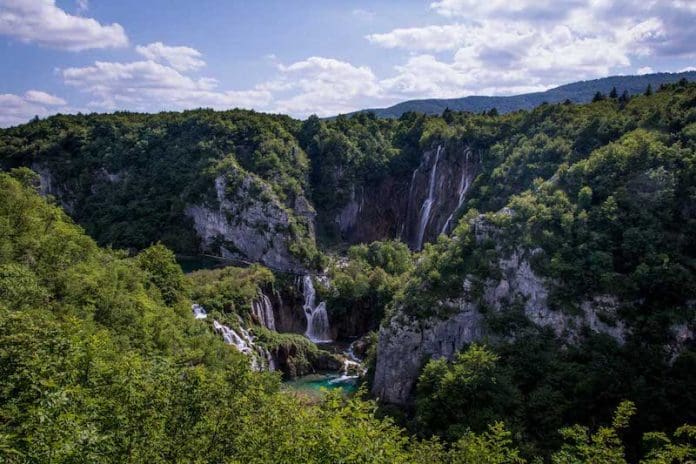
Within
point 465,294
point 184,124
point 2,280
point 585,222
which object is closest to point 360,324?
point 465,294

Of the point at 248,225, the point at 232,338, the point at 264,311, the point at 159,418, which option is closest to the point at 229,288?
the point at 264,311

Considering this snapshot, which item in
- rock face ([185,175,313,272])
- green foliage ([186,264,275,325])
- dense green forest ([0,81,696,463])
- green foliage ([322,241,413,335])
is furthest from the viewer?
rock face ([185,175,313,272])

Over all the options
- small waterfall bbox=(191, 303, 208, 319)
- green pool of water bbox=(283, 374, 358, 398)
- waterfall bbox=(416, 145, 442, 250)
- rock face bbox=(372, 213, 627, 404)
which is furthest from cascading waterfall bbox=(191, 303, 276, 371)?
waterfall bbox=(416, 145, 442, 250)

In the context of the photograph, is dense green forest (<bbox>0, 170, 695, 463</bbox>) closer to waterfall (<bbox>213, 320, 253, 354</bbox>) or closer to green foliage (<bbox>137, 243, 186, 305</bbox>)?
green foliage (<bbox>137, 243, 186, 305</bbox>)

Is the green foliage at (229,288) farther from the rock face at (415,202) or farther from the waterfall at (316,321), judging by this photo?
the rock face at (415,202)

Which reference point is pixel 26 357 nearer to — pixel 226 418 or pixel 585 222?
pixel 226 418

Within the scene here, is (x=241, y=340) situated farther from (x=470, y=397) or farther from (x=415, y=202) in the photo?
(x=415, y=202)
